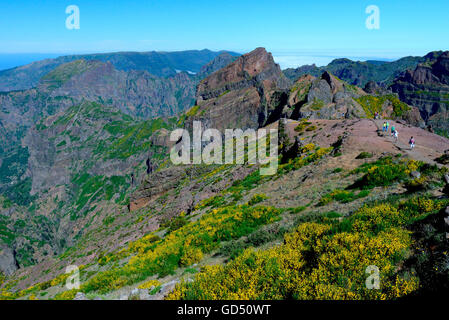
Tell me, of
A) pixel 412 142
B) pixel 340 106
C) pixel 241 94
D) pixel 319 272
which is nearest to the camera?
pixel 319 272

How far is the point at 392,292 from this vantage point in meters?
6.21

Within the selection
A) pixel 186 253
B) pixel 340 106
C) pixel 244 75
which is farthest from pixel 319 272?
pixel 244 75

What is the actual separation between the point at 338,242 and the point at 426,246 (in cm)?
255

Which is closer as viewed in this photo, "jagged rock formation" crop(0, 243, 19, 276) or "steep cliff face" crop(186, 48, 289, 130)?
"jagged rock formation" crop(0, 243, 19, 276)

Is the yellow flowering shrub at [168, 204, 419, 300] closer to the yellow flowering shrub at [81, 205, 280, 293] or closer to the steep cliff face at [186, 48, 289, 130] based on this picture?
the yellow flowering shrub at [81, 205, 280, 293]

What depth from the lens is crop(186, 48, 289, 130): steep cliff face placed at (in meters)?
148

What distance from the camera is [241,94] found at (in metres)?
157

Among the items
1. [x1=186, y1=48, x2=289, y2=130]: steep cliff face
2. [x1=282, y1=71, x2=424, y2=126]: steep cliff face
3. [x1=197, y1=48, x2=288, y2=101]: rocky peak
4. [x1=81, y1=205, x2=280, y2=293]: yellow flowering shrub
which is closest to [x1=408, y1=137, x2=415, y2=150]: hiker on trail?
[x1=81, y1=205, x2=280, y2=293]: yellow flowering shrub

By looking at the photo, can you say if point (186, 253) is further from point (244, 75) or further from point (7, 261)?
point (7, 261)

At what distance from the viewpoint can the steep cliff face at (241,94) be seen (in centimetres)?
14812

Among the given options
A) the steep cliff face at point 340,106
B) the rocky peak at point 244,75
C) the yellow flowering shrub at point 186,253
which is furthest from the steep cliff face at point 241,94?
the yellow flowering shrub at point 186,253

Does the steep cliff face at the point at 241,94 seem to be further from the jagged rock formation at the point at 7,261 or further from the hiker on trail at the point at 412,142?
the jagged rock formation at the point at 7,261
